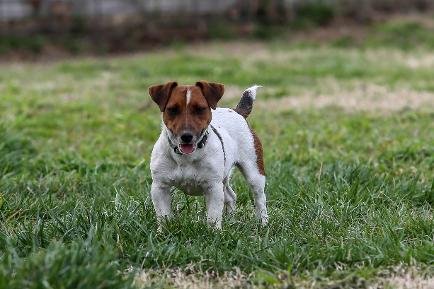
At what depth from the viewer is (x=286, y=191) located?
728 cm

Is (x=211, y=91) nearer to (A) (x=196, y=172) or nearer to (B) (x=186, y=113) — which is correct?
(B) (x=186, y=113)

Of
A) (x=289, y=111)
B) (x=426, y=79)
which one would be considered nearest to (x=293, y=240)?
(x=289, y=111)

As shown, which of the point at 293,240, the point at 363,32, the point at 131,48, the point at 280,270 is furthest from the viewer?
the point at 363,32

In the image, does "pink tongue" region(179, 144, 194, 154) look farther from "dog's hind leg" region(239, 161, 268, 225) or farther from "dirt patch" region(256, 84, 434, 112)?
"dirt patch" region(256, 84, 434, 112)

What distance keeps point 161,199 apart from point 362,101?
22.0 ft

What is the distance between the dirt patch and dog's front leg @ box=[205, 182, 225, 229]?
19.7ft

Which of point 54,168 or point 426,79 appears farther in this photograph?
point 426,79

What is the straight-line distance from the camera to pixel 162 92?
5.81 meters

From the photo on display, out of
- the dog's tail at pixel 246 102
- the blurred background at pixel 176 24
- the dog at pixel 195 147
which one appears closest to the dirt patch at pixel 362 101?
the dog's tail at pixel 246 102

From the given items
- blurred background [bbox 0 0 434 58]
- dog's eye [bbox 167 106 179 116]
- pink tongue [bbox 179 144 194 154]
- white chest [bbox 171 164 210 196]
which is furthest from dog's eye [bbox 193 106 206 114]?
blurred background [bbox 0 0 434 58]

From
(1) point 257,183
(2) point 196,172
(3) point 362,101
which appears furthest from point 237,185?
(3) point 362,101

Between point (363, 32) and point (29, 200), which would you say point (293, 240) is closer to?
point (29, 200)

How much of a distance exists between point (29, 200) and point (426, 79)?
853cm

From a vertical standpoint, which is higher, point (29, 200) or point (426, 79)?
point (29, 200)
